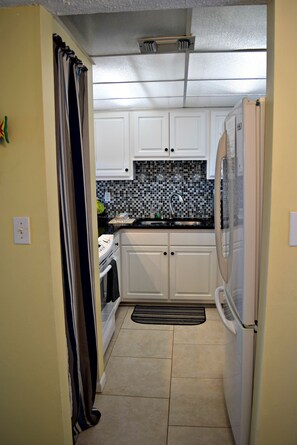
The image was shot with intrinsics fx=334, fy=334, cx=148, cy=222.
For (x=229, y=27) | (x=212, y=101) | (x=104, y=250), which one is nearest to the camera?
(x=229, y=27)

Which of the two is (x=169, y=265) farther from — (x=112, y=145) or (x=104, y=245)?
(x=112, y=145)

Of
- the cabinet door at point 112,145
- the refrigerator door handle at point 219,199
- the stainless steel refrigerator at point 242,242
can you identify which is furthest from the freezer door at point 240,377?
the cabinet door at point 112,145

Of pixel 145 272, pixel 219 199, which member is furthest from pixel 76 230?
pixel 145 272

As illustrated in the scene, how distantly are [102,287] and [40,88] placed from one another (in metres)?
1.69

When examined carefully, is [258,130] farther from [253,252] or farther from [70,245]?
[70,245]

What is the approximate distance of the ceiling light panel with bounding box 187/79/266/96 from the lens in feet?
8.63

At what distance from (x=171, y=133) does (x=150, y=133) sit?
0.22 metres

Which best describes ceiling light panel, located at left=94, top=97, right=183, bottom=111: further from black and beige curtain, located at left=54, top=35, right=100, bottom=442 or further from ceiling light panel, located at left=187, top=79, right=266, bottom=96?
black and beige curtain, located at left=54, top=35, right=100, bottom=442

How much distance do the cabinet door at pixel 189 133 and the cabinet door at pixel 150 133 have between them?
75mm

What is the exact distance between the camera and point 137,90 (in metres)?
2.82

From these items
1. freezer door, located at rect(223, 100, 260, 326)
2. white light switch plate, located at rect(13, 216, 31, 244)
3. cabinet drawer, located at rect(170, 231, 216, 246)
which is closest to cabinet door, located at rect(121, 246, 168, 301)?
cabinet drawer, located at rect(170, 231, 216, 246)

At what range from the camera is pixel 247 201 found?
1.41 m

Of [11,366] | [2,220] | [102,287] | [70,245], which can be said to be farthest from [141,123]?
[11,366]

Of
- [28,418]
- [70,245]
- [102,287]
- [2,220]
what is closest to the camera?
[2,220]
